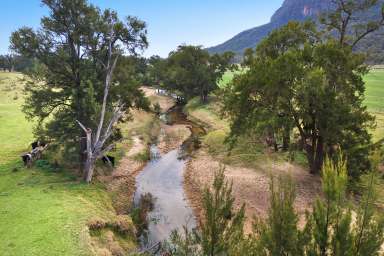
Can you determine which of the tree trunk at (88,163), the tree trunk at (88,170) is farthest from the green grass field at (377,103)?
the tree trunk at (88,170)

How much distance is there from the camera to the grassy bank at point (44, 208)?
677 inches

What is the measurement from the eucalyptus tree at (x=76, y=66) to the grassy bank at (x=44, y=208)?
2593 mm

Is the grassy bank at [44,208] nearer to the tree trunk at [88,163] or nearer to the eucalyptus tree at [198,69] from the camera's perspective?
the tree trunk at [88,163]

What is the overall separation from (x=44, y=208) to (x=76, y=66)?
13711 millimetres

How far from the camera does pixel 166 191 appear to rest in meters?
30.8

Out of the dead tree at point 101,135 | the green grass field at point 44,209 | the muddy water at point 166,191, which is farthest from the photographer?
the dead tree at point 101,135

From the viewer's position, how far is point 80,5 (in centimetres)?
2836

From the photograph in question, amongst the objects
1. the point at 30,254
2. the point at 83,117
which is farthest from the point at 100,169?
the point at 30,254

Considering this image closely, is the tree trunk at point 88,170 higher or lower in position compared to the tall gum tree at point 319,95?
lower

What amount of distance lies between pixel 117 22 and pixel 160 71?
66.2 meters

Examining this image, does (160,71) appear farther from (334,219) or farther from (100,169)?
(334,219)

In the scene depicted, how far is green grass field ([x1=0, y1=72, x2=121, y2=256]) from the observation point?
1717 cm

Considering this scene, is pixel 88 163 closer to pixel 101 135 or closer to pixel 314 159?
pixel 101 135

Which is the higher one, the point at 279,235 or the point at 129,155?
the point at 279,235
